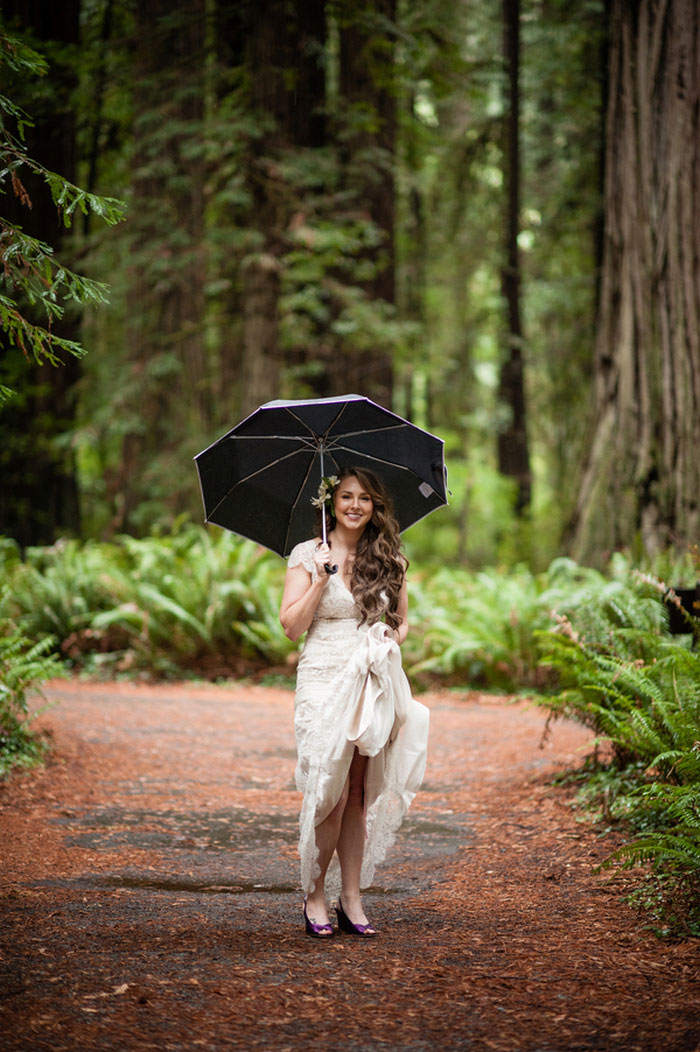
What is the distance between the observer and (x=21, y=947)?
3617 mm

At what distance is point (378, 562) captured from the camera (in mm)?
4199

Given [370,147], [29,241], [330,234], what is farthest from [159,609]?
[370,147]

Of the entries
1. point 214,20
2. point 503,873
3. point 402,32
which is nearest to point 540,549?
point 402,32

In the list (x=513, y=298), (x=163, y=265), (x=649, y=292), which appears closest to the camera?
(x=649, y=292)

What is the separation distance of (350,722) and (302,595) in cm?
56

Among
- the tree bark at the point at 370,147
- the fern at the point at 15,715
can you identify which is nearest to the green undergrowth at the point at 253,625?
the fern at the point at 15,715

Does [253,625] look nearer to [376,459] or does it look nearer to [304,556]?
[376,459]

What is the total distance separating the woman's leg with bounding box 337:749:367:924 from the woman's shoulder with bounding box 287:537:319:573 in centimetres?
80

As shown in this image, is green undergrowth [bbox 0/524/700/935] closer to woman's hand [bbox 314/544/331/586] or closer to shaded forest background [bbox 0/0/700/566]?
shaded forest background [bbox 0/0/700/566]

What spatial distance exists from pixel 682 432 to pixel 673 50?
13.2 ft

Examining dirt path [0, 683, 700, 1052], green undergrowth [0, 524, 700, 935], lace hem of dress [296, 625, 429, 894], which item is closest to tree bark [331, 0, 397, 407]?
green undergrowth [0, 524, 700, 935]

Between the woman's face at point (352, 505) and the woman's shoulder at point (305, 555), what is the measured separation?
0.16 meters

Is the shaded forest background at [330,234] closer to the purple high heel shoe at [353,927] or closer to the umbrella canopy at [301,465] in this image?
the umbrella canopy at [301,465]

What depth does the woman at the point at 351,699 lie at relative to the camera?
12.7 feet
